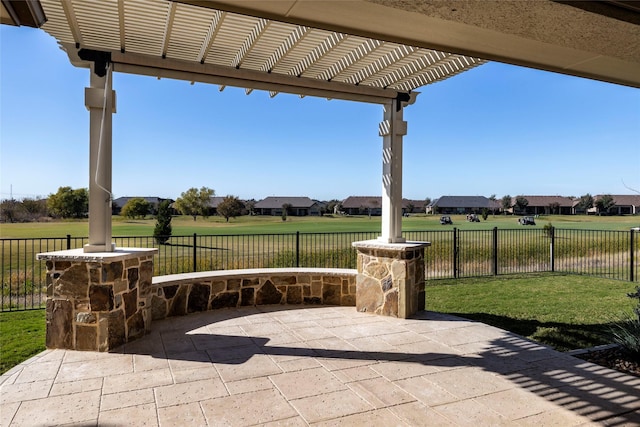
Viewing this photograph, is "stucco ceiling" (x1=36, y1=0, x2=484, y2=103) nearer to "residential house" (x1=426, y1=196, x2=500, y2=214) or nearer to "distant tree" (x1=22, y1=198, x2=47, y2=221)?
"distant tree" (x1=22, y1=198, x2=47, y2=221)

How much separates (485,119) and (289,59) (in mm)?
25961

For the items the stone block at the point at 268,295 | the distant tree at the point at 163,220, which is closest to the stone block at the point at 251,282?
the stone block at the point at 268,295

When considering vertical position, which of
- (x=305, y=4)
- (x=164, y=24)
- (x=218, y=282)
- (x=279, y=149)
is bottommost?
(x=218, y=282)

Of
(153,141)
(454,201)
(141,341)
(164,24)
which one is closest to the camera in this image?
(164,24)

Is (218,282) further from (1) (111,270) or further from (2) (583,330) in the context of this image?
(2) (583,330)

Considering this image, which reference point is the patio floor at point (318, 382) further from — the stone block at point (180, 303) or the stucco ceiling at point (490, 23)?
the stucco ceiling at point (490, 23)

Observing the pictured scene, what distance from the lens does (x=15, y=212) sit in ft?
60.8

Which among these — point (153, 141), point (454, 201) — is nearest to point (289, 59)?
point (153, 141)

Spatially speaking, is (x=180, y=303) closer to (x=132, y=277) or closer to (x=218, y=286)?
(x=218, y=286)

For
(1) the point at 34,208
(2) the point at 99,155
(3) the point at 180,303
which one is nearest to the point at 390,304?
(3) the point at 180,303

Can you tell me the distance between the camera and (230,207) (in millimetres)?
36875

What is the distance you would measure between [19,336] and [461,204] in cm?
5695

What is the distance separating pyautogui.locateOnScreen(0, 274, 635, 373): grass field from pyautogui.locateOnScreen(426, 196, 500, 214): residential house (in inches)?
1838

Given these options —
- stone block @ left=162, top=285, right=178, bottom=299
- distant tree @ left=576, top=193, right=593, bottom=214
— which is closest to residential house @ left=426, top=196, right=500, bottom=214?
distant tree @ left=576, top=193, right=593, bottom=214
